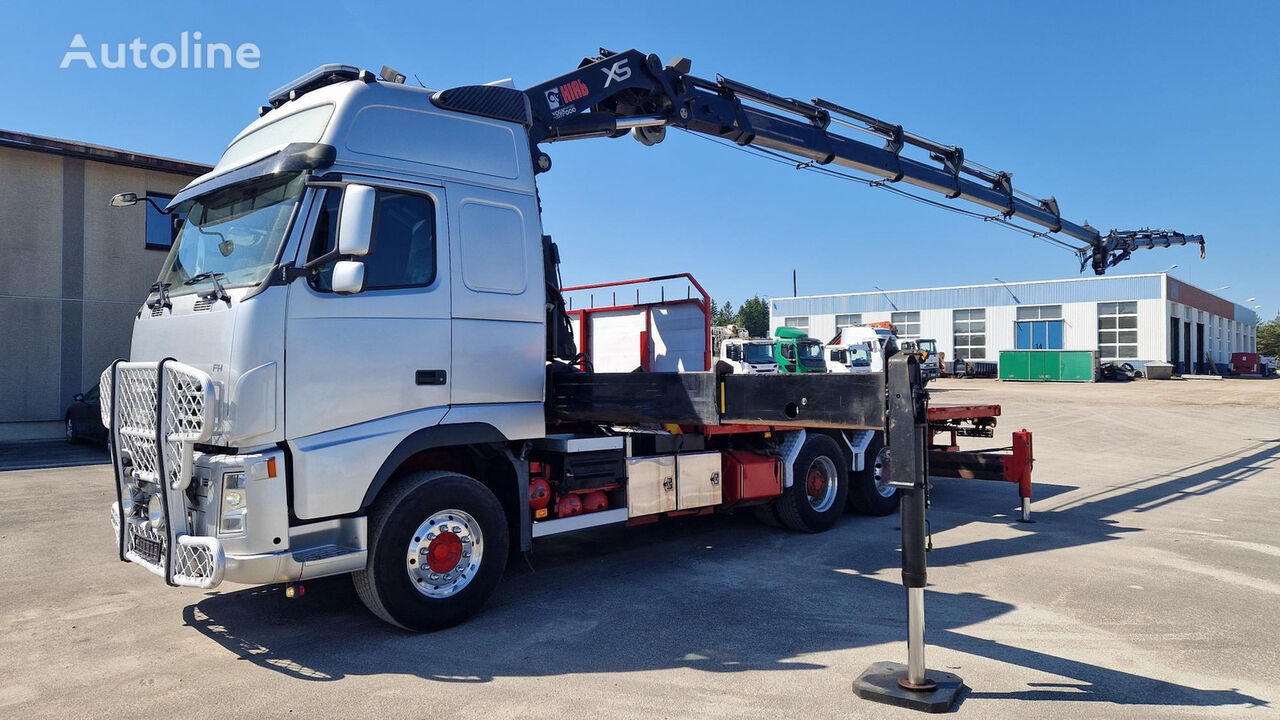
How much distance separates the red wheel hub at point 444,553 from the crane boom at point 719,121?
112 inches

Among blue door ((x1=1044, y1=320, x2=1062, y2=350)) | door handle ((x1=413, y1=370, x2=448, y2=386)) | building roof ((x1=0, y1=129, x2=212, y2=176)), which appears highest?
building roof ((x1=0, y1=129, x2=212, y2=176))

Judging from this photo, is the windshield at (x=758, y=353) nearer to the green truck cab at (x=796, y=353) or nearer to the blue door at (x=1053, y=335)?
the green truck cab at (x=796, y=353)

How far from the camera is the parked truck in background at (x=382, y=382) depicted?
14.7 ft

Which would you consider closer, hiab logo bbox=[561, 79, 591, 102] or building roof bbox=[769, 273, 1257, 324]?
hiab logo bbox=[561, 79, 591, 102]

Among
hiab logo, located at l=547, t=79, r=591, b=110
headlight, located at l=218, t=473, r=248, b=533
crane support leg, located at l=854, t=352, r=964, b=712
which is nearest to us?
crane support leg, located at l=854, t=352, r=964, b=712

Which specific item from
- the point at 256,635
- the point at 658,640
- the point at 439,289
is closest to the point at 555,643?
the point at 658,640

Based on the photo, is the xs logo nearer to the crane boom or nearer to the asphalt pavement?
the crane boom

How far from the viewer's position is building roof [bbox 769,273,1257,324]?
48.6m

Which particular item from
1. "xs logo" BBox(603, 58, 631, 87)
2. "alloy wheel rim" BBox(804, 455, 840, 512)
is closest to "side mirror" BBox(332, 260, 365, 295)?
"xs logo" BBox(603, 58, 631, 87)

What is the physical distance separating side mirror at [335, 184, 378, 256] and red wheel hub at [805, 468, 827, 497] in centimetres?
542

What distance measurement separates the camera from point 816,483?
27.9ft

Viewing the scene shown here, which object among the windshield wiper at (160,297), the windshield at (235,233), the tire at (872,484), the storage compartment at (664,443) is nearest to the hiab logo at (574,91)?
the windshield at (235,233)

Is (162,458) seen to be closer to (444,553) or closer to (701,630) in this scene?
(444,553)

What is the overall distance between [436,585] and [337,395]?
4.61ft
